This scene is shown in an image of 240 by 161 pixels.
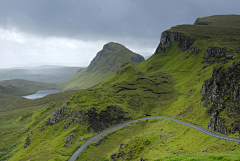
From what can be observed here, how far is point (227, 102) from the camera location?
178 ft

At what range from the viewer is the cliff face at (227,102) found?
1757 inches

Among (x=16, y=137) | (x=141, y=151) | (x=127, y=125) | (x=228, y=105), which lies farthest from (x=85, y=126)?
(x=16, y=137)

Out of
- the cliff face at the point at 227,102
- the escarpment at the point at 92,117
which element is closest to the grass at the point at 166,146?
the cliff face at the point at 227,102

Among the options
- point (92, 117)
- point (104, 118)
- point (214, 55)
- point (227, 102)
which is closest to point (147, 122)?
point (104, 118)

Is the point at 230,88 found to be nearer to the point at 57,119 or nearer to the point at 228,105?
the point at 228,105

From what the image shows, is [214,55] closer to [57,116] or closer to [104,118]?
[104,118]

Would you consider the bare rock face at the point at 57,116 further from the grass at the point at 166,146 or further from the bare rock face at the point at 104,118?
the grass at the point at 166,146

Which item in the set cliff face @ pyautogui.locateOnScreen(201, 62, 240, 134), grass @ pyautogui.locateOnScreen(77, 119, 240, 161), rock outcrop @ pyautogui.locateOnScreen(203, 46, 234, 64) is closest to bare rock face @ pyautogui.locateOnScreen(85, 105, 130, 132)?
grass @ pyautogui.locateOnScreen(77, 119, 240, 161)

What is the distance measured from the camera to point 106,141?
257 ft

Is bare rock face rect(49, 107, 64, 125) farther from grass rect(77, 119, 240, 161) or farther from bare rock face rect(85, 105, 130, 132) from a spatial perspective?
grass rect(77, 119, 240, 161)

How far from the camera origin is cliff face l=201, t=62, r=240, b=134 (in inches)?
1757

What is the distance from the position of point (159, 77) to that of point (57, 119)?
129 m

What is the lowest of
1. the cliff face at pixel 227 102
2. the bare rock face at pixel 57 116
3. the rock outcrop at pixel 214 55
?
the bare rock face at pixel 57 116

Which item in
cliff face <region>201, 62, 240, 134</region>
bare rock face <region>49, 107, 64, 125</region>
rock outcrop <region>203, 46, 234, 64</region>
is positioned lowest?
bare rock face <region>49, 107, 64, 125</region>
